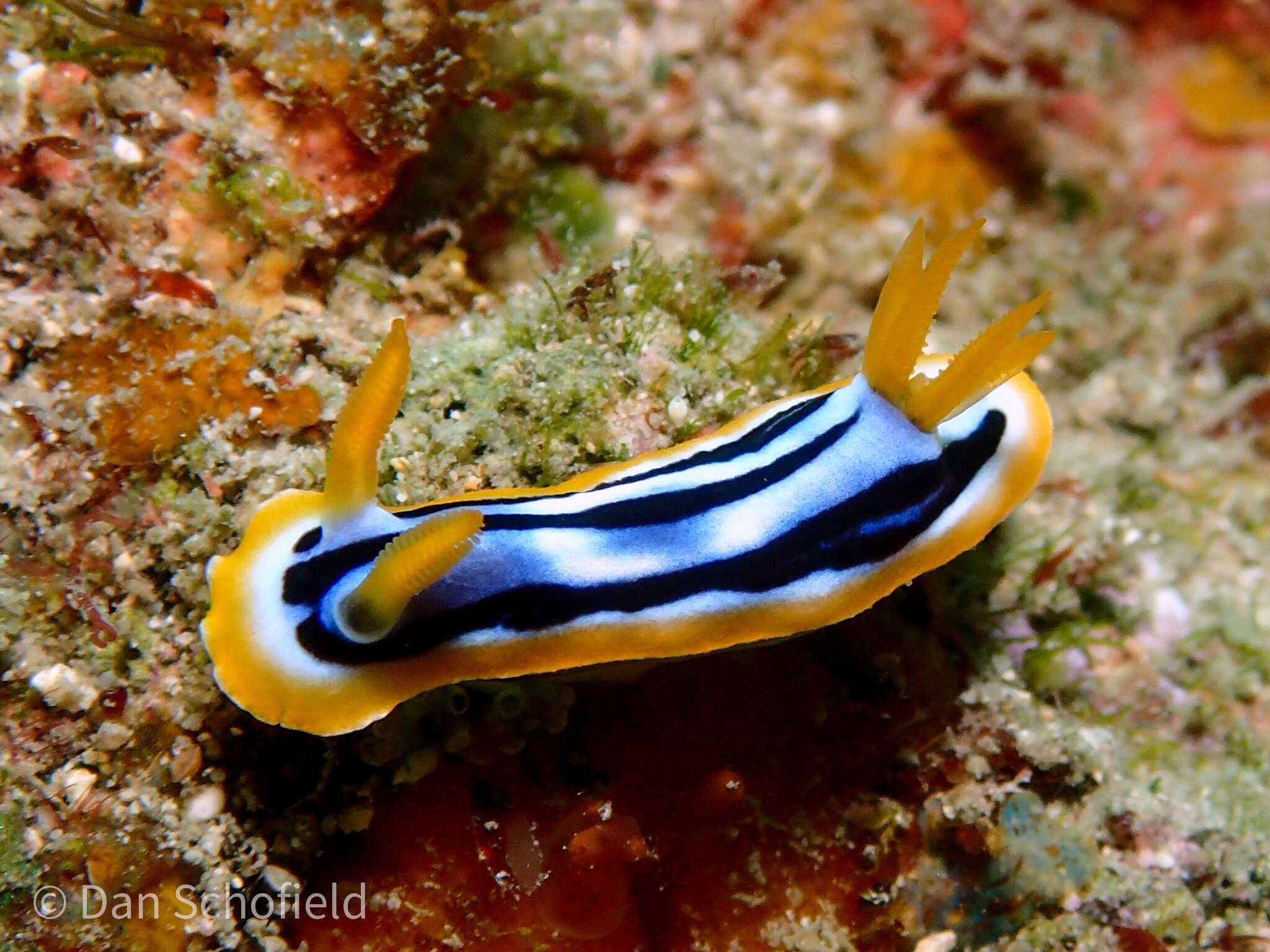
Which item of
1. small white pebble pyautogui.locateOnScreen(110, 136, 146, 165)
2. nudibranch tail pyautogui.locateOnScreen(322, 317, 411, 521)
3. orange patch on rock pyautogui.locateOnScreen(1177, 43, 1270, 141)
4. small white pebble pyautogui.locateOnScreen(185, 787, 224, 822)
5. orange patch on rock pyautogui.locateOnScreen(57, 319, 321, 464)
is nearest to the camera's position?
nudibranch tail pyautogui.locateOnScreen(322, 317, 411, 521)

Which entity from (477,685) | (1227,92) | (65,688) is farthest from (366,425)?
(1227,92)

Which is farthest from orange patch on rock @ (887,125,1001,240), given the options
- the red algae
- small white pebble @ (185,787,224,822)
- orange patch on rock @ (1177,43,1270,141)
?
small white pebble @ (185,787,224,822)

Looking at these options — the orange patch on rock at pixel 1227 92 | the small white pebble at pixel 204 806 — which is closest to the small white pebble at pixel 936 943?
the small white pebble at pixel 204 806

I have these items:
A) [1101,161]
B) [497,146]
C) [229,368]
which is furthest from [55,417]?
[1101,161]

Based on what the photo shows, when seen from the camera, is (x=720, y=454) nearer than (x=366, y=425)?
No

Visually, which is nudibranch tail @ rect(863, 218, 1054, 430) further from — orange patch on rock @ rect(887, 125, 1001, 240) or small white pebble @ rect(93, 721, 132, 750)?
orange patch on rock @ rect(887, 125, 1001, 240)

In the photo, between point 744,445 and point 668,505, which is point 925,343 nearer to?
point 744,445

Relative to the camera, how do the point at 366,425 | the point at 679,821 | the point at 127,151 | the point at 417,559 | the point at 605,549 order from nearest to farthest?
the point at 417,559
the point at 366,425
the point at 605,549
the point at 679,821
the point at 127,151
